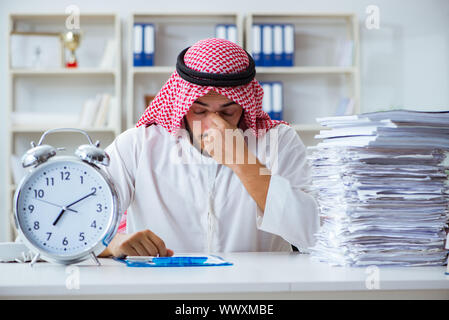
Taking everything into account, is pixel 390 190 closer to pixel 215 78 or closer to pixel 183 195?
pixel 215 78

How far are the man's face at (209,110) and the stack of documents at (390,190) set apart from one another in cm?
62

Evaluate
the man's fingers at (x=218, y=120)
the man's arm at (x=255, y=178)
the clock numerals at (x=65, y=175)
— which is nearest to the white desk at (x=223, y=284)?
the clock numerals at (x=65, y=175)

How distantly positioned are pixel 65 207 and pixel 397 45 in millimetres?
3876

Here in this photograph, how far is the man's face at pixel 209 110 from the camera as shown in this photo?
1.71 metres

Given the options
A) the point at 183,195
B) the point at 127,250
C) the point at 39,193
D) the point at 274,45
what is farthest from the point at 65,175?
the point at 274,45

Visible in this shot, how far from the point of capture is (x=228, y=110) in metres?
1.75

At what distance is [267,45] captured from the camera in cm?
412

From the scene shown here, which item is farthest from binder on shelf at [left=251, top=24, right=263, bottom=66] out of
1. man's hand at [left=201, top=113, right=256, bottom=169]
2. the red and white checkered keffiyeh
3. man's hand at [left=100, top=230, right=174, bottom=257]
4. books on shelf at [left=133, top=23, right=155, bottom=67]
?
man's hand at [left=100, top=230, right=174, bottom=257]

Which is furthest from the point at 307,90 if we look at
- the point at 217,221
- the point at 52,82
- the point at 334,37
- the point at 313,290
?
the point at 313,290

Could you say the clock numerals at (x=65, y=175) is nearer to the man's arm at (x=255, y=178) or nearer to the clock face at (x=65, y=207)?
the clock face at (x=65, y=207)

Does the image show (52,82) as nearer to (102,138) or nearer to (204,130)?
(102,138)

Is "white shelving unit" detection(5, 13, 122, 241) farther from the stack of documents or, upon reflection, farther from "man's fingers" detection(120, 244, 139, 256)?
the stack of documents

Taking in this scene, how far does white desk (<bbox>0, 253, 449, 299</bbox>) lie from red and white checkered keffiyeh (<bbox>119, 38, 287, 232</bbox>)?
76 cm
